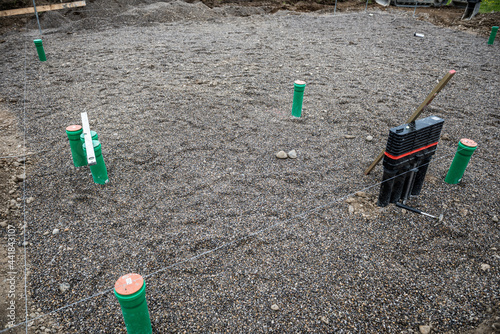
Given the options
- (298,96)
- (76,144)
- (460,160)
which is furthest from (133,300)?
(298,96)

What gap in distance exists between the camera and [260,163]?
4047mm

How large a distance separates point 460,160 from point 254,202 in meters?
2.39

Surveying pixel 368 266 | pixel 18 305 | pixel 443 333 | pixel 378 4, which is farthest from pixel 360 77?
pixel 378 4

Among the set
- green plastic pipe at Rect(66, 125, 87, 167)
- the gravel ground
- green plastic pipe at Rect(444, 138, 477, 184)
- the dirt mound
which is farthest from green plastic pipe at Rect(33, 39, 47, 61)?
green plastic pipe at Rect(444, 138, 477, 184)

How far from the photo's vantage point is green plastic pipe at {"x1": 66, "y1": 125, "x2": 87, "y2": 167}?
3.56m

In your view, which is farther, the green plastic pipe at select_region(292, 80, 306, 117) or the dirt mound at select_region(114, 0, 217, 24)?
the dirt mound at select_region(114, 0, 217, 24)

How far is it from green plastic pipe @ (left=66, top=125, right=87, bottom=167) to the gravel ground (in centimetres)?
11

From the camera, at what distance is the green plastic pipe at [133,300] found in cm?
184

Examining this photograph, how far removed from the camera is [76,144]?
12.2 feet

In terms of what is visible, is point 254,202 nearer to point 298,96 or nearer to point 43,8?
point 298,96

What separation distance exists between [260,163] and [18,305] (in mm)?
2816

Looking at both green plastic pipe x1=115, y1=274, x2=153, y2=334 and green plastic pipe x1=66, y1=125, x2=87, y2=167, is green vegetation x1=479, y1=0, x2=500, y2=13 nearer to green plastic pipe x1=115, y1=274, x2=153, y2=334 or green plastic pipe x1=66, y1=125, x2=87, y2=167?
green plastic pipe x1=66, y1=125, x2=87, y2=167

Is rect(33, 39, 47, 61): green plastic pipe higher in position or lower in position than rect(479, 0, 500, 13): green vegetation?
lower

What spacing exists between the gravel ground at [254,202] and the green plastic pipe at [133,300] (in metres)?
0.29
